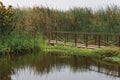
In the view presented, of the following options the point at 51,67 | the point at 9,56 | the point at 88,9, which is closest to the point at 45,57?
the point at 9,56

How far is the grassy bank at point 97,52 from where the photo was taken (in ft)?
49.6

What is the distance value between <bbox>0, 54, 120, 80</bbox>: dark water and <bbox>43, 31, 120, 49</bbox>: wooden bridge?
3581mm

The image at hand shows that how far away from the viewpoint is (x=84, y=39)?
2047 cm

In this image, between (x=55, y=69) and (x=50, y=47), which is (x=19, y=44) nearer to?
(x=50, y=47)

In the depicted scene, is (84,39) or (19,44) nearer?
(19,44)

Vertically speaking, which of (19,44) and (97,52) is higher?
(19,44)

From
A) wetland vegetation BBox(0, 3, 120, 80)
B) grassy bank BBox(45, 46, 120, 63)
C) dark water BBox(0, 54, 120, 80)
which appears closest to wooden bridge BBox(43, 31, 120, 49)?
wetland vegetation BBox(0, 3, 120, 80)

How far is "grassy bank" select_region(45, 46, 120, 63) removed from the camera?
15.1m

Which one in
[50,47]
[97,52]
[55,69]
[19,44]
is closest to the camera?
[55,69]

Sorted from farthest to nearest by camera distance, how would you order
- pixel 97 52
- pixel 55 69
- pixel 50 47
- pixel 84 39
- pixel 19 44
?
pixel 84 39 < pixel 50 47 < pixel 19 44 < pixel 97 52 < pixel 55 69

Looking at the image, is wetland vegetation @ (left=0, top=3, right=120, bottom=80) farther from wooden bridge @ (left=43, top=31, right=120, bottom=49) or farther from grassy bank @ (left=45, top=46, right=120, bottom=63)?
wooden bridge @ (left=43, top=31, right=120, bottom=49)

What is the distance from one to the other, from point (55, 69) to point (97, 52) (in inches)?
153

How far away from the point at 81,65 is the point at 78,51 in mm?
3953

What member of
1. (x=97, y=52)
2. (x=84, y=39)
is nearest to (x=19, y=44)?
(x=97, y=52)
